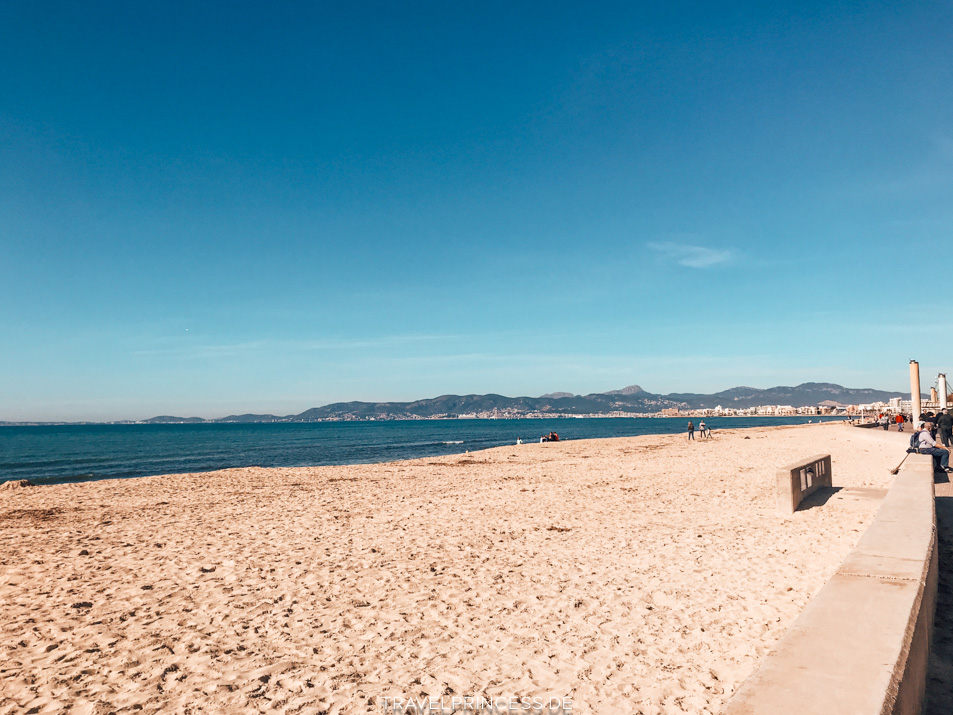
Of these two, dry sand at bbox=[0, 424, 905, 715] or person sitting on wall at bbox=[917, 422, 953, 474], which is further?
person sitting on wall at bbox=[917, 422, 953, 474]

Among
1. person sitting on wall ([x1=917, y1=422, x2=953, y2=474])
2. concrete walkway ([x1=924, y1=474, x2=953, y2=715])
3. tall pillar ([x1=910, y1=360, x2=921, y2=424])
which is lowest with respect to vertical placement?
concrete walkway ([x1=924, y1=474, x2=953, y2=715])

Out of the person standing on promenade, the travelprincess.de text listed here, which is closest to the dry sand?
the travelprincess.de text

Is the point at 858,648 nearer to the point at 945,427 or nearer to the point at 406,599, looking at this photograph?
the point at 406,599

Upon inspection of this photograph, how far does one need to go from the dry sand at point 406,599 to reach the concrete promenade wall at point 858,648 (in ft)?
3.41

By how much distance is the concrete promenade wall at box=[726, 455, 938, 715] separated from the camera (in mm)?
2365

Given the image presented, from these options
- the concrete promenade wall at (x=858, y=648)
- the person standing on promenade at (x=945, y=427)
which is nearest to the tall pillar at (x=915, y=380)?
the person standing on promenade at (x=945, y=427)

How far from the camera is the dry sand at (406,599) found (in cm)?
417

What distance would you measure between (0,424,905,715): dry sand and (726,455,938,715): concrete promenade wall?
104 centimetres

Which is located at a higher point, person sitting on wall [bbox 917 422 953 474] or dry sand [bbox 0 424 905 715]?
person sitting on wall [bbox 917 422 953 474]

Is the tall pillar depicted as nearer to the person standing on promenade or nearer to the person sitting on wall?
the person standing on promenade

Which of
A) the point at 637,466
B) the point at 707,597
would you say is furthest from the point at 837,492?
the point at 637,466

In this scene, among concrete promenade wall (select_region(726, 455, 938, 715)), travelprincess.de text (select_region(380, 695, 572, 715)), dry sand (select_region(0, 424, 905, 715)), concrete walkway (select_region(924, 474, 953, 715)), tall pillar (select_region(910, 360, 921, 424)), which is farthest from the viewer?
tall pillar (select_region(910, 360, 921, 424))

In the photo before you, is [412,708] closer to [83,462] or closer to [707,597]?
[707,597]

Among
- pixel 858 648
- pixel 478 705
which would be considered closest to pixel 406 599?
pixel 478 705
